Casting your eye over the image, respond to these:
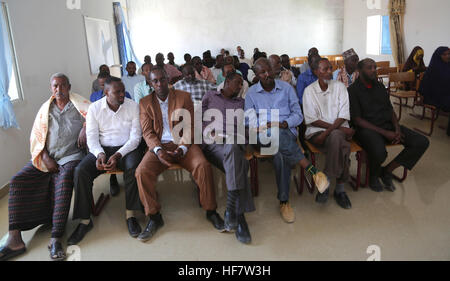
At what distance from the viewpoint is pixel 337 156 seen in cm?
288

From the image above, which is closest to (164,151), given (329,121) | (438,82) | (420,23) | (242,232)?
(242,232)

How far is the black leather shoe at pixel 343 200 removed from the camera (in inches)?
112

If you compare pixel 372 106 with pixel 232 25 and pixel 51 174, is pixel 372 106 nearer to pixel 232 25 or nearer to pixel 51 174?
pixel 51 174

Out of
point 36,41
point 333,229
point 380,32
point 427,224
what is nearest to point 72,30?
point 36,41

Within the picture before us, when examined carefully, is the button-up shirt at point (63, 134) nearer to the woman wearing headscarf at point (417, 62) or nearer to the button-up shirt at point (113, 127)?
the button-up shirt at point (113, 127)

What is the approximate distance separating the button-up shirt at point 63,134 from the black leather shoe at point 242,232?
4.78 feet

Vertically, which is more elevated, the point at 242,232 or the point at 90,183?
the point at 90,183

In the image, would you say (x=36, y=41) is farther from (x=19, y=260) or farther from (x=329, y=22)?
(x=329, y=22)

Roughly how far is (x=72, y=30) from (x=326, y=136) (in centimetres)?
477

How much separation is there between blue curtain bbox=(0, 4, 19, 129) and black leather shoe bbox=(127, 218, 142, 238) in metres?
1.86

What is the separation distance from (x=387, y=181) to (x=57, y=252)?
283 centimetres

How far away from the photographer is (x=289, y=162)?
9.26 ft

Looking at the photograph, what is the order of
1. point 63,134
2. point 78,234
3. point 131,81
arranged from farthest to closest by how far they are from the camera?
point 131,81, point 63,134, point 78,234

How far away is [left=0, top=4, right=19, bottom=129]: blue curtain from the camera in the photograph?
3434 mm
